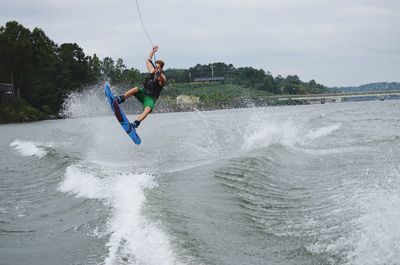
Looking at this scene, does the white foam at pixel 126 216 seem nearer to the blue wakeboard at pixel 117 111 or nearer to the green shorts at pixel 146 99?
the blue wakeboard at pixel 117 111

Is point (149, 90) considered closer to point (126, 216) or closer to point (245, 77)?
point (126, 216)

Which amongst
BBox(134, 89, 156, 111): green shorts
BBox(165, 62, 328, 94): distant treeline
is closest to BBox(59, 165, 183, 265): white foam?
BBox(134, 89, 156, 111): green shorts

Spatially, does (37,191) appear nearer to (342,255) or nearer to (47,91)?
(342,255)

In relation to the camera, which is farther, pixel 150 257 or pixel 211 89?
pixel 211 89

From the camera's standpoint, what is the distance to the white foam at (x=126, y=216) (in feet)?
22.0

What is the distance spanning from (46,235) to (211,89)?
132 metres

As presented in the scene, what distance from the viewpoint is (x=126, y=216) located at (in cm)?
860

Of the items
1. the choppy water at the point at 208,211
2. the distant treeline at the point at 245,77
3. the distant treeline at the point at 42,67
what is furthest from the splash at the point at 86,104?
the choppy water at the point at 208,211

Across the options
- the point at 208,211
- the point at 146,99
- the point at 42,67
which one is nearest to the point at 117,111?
the point at 146,99

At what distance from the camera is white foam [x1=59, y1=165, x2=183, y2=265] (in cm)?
671

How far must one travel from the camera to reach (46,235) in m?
8.82

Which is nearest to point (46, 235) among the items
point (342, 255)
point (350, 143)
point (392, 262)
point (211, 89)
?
point (342, 255)

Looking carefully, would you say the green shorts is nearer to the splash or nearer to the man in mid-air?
the man in mid-air

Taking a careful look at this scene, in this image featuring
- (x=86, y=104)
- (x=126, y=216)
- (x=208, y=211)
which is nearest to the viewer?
(x=126, y=216)
